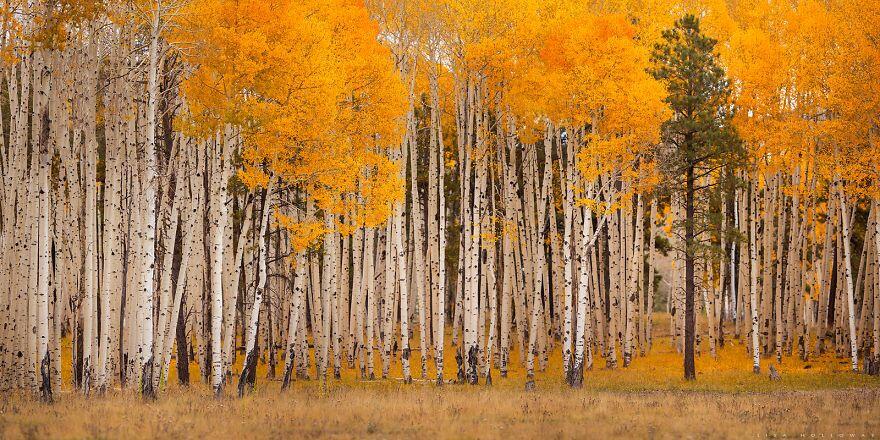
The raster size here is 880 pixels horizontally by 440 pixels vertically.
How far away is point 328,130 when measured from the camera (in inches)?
715

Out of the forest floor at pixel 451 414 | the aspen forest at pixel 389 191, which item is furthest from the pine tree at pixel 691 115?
the forest floor at pixel 451 414

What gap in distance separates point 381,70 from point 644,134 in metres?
7.01

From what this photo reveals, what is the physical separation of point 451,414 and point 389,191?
6011mm

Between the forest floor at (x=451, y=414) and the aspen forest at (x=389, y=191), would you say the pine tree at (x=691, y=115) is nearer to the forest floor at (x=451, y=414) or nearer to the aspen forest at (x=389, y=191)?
the aspen forest at (x=389, y=191)

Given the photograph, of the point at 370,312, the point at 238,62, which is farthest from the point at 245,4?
the point at 370,312

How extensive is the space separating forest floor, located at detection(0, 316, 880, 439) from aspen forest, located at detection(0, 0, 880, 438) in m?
0.10

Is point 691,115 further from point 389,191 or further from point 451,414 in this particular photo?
point 451,414

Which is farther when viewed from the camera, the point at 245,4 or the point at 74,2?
the point at 245,4

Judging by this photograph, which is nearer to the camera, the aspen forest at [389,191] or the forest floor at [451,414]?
the forest floor at [451,414]

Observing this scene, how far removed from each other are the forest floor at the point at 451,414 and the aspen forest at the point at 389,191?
100 millimetres

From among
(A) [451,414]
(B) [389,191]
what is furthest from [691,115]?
(A) [451,414]

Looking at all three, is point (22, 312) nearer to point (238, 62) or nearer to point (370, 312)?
point (238, 62)

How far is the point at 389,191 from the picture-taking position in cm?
Answer: 1886

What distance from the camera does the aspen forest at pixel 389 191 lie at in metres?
14.8
